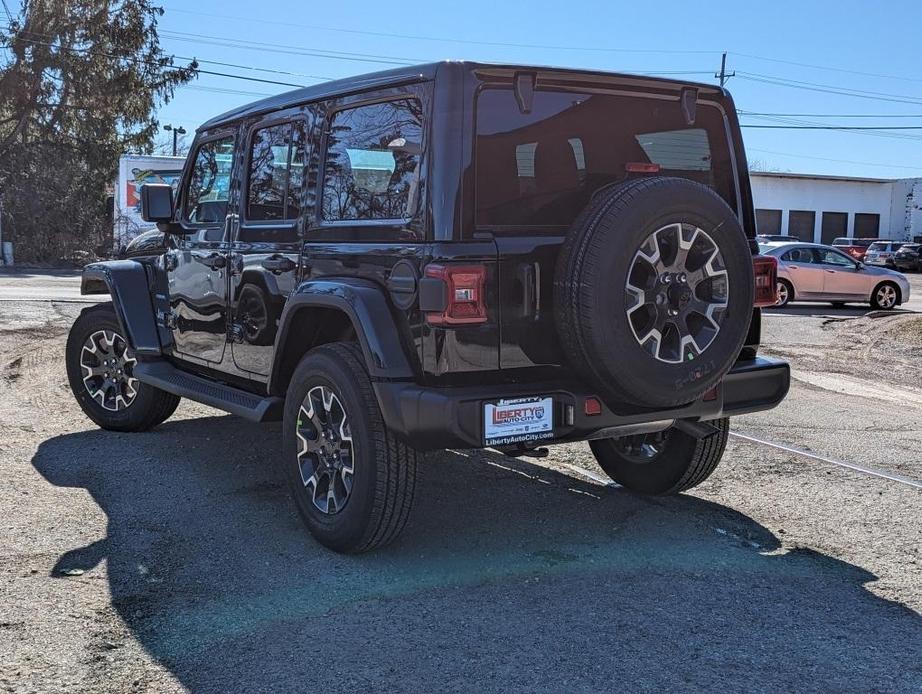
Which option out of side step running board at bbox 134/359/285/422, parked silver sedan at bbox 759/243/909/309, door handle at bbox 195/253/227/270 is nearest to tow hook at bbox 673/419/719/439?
side step running board at bbox 134/359/285/422

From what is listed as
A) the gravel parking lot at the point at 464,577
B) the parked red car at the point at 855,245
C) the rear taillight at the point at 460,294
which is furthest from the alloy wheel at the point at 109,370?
the parked red car at the point at 855,245

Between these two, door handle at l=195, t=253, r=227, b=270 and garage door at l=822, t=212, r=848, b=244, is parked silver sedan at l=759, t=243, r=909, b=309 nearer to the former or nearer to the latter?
door handle at l=195, t=253, r=227, b=270

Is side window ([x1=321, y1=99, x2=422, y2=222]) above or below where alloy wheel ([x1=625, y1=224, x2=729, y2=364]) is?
above

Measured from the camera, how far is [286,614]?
11.8 ft

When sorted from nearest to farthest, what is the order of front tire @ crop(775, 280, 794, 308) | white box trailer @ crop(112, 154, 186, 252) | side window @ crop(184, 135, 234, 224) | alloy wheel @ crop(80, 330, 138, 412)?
side window @ crop(184, 135, 234, 224) → alloy wheel @ crop(80, 330, 138, 412) → front tire @ crop(775, 280, 794, 308) → white box trailer @ crop(112, 154, 186, 252)

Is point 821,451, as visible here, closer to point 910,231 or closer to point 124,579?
point 124,579

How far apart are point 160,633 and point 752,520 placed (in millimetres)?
2926

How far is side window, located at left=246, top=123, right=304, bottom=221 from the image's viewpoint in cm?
482

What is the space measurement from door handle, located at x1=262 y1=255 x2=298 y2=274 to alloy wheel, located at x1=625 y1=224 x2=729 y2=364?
1.79 m

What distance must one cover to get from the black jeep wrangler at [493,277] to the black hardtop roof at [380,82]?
0.02m

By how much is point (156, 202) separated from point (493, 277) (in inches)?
117

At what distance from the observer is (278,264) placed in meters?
4.81

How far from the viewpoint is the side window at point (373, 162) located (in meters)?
4.01

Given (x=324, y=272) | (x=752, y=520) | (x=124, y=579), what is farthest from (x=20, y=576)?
(x=752, y=520)
